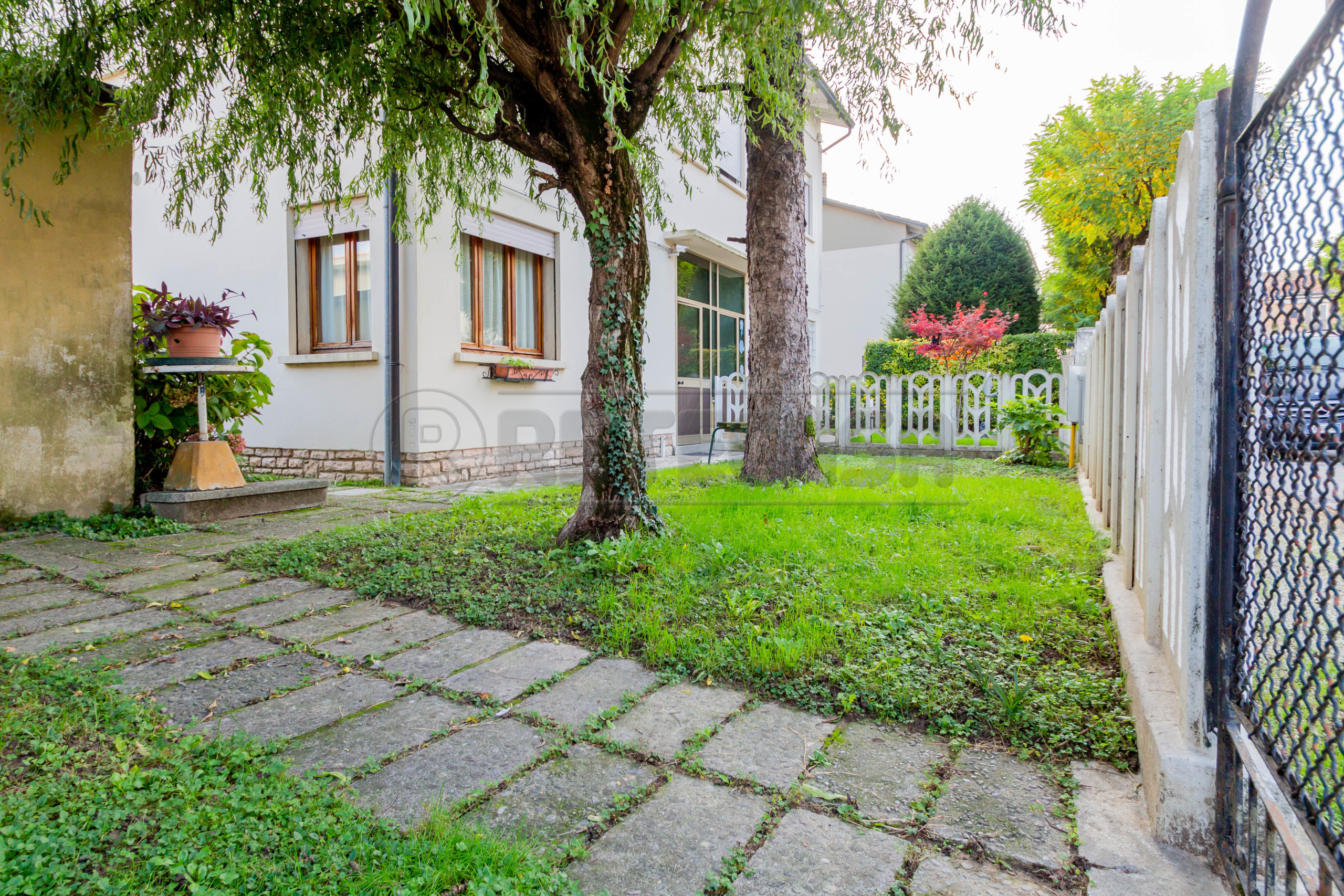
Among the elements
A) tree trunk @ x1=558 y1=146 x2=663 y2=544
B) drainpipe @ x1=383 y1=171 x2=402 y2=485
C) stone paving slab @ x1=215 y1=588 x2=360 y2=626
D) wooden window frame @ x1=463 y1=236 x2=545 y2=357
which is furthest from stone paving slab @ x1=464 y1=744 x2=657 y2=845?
wooden window frame @ x1=463 y1=236 x2=545 y2=357

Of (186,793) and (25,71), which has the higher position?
(25,71)

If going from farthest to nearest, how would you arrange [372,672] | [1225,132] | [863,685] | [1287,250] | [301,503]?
[301,503]
[372,672]
[863,685]
[1225,132]
[1287,250]

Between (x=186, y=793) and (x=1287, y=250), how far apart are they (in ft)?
7.25

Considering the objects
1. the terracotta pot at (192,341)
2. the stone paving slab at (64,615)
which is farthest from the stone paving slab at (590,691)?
the terracotta pot at (192,341)

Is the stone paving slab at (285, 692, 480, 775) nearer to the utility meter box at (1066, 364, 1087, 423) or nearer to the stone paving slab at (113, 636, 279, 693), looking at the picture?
the stone paving slab at (113, 636, 279, 693)

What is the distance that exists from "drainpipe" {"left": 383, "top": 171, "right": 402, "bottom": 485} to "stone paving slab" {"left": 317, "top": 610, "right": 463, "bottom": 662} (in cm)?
399

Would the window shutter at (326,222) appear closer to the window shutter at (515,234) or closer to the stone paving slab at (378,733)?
the window shutter at (515,234)

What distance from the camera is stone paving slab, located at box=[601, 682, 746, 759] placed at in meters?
1.85

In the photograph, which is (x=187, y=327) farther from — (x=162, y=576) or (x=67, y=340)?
(x=162, y=576)

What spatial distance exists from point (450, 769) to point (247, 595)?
1.96 m

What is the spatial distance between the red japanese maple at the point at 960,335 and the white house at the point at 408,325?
834cm

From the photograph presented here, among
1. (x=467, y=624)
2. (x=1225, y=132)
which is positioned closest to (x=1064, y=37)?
(x=1225, y=132)

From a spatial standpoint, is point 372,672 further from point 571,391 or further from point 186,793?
point 571,391

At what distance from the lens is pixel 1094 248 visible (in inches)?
A: 525
